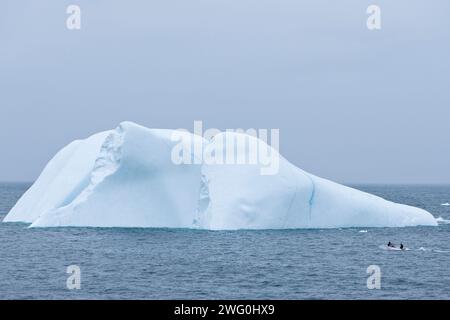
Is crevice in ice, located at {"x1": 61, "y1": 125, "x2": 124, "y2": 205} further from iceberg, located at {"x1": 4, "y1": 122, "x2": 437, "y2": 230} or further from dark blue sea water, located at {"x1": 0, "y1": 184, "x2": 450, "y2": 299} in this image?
dark blue sea water, located at {"x1": 0, "y1": 184, "x2": 450, "y2": 299}

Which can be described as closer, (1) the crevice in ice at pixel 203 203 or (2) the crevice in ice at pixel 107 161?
(2) the crevice in ice at pixel 107 161

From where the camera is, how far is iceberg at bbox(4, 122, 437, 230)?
3856 centimetres

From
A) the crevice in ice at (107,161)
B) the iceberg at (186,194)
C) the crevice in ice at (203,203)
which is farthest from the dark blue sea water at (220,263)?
the crevice in ice at (107,161)

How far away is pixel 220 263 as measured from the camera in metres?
30.7

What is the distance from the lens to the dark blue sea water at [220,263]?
80.0 feet

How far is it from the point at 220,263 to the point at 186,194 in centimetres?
983

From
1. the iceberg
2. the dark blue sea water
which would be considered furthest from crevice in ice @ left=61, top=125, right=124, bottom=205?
the dark blue sea water

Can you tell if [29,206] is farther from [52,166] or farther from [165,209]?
[165,209]

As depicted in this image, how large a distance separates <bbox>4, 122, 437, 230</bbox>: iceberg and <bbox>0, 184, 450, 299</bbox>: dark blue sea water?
0.95 metres

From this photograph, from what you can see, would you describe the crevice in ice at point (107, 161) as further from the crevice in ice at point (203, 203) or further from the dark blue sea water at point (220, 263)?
the crevice in ice at point (203, 203)

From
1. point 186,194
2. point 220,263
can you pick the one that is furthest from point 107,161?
point 220,263

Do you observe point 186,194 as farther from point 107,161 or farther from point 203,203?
point 107,161

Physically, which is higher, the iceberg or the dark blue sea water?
the iceberg

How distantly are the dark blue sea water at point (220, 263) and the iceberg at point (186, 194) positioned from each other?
3.13 ft
